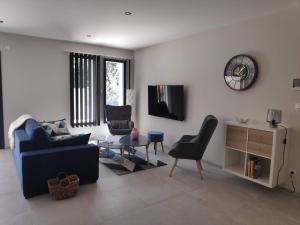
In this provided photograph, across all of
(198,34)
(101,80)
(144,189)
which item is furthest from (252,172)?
(101,80)

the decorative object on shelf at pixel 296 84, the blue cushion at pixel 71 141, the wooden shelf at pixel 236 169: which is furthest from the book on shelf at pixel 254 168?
the blue cushion at pixel 71 141

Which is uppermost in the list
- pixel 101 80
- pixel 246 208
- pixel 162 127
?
pixel 101 80

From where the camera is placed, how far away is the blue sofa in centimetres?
284

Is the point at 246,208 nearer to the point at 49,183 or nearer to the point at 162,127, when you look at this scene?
the point at 49,183

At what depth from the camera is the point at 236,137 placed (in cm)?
354

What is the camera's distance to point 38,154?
2.87m

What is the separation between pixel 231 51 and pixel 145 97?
290cm

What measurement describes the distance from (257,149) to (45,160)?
9.73ft

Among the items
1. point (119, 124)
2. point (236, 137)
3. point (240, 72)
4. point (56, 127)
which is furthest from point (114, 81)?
point (236, 137)

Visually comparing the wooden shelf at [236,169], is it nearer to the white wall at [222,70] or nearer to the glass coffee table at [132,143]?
the white wall at [222,70]

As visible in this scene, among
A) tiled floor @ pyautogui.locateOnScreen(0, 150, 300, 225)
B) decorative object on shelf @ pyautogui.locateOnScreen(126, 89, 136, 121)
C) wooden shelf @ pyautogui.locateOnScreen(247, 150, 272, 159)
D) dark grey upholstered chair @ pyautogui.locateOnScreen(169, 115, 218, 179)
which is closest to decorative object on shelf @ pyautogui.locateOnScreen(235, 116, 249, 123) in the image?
dark grey upholstered chair @ pyautogui.locateOnScreen(169, 115, 218, 179)

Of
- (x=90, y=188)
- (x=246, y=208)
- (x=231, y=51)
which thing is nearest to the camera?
(x=246, y=208)

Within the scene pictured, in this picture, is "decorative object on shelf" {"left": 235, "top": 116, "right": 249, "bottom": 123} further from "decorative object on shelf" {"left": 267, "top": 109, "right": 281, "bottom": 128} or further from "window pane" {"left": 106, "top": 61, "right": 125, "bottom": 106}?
"window pane" {"left": 106, "top": 61, "right": 125, "bottom": 106}

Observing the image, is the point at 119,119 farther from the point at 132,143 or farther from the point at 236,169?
the point at 236,169
